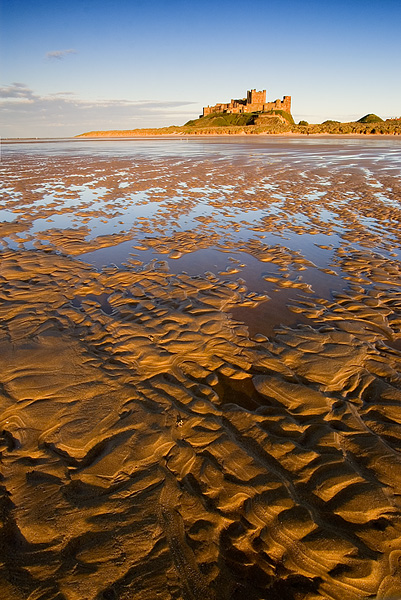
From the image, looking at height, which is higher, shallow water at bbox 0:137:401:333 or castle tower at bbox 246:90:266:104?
castle tower at bbox 246:90:266:104

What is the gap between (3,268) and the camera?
21.0 feet

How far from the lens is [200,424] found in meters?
2.98

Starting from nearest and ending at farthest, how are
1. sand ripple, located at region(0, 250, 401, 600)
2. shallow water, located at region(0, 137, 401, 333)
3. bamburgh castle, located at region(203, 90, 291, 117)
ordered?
sand ripple, located at region(0, 250, 401, 600), shallow water, located at region(0, 137, 401, 333), bamburgh castle, located at region(203, 90, 291, 117)

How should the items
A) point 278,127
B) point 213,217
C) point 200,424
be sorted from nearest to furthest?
point 200,424, point 213,217, point 278,127

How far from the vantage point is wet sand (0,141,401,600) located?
1.98 metres

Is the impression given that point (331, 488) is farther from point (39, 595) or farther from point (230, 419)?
point (39, 595)

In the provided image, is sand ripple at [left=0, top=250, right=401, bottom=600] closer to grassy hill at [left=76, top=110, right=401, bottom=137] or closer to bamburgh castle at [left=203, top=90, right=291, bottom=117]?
grassy hill at [left=76, top=110, right=401, bottom=137]

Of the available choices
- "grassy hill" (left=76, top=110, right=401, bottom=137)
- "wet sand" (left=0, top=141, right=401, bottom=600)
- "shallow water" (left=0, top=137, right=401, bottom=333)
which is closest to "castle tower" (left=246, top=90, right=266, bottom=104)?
"grassy hill" (left=76, top=110, right=401, bottom=137)

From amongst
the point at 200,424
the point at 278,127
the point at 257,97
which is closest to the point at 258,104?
the point at 257,97

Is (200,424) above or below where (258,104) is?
below

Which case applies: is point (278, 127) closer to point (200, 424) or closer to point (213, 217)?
point (213, 217)

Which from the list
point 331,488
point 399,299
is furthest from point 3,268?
point 399,299

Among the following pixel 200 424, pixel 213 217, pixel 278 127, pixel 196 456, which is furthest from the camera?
pixel 278 127

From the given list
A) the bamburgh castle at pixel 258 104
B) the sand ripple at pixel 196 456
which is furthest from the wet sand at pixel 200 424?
the bamburgh castle at pixel 258 104
